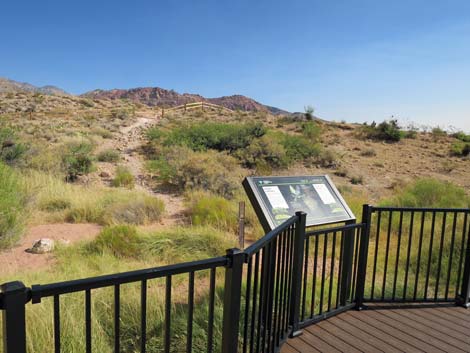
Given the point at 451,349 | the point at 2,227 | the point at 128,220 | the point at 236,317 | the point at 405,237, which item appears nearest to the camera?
the point at 236,317

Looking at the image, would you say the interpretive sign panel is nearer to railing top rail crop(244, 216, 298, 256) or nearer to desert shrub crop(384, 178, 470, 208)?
railing top rail crop(244, 216, 298, 256)

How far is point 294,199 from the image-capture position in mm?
3926

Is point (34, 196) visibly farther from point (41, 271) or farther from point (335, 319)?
point (335, 319)

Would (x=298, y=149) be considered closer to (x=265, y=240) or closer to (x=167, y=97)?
(x=265, y=240)

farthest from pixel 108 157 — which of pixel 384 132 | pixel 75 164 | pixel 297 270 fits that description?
pixel 384 132

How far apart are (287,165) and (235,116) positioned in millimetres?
21794

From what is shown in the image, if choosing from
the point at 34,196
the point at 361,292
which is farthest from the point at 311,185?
the point at 34,196

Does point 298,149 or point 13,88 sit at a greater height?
point 13,88

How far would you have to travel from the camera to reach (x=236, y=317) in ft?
6.48

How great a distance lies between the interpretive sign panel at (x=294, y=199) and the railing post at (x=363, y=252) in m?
0.26

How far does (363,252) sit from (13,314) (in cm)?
349

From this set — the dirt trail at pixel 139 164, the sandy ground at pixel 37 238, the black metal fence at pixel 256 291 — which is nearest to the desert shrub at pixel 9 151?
the dirt trail at pixel 139 164

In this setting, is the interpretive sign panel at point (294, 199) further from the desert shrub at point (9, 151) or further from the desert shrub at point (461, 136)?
the desert shrub at point (461, 136)

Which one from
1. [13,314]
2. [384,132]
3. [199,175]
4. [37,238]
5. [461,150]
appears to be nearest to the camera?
[13,314]
